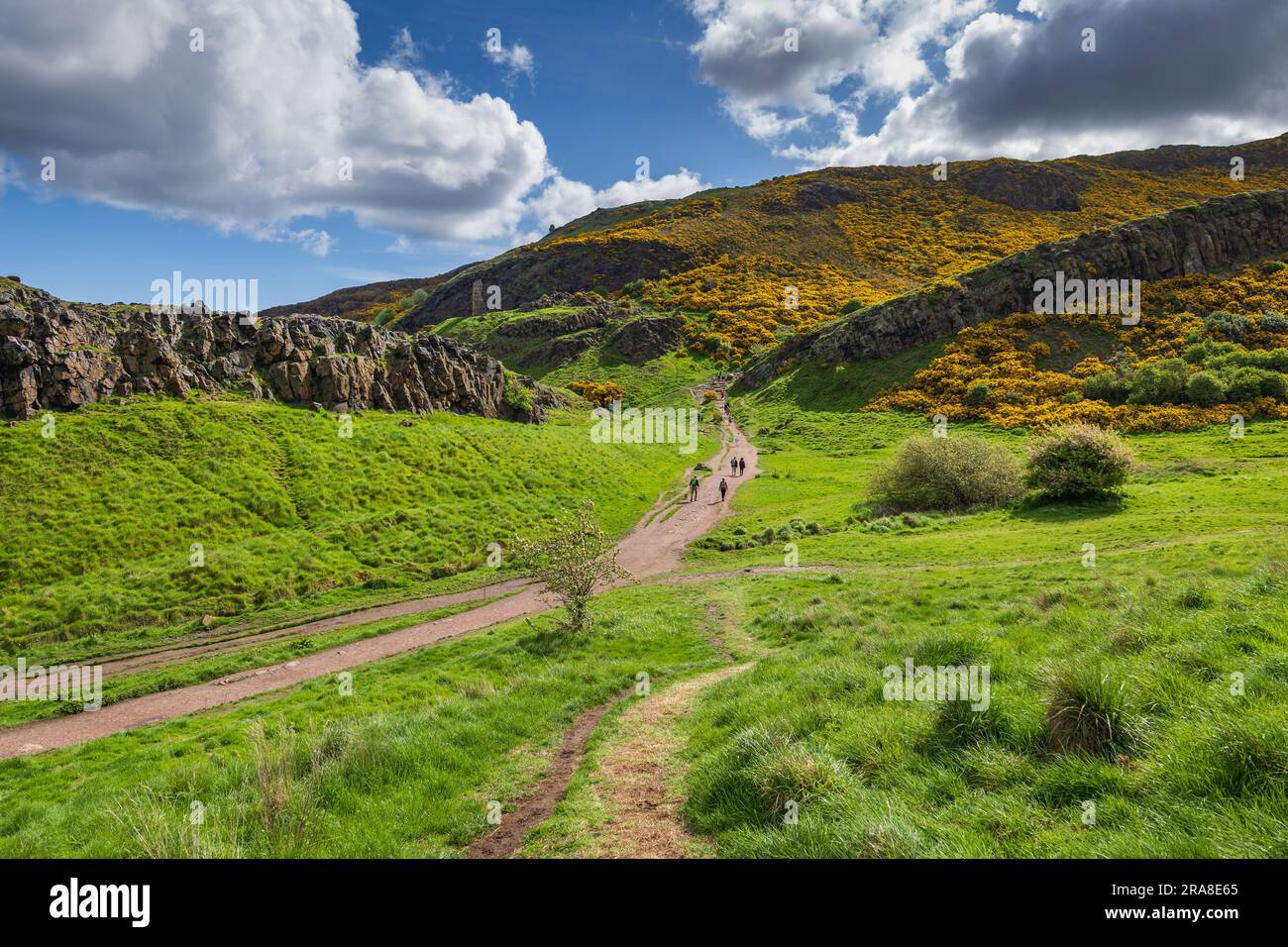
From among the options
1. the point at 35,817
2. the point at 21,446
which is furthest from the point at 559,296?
the point at 35,817

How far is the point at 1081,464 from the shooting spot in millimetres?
34375

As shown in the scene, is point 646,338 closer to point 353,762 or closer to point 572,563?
point 572,563

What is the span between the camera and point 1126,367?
63.3m

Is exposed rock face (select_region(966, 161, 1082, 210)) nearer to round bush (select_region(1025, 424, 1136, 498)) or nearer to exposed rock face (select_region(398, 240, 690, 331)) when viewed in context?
exposed rock face (select_region(398, 240, 690, 331))

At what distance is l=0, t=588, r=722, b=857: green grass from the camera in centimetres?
685

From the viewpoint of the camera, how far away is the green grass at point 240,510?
2320cm

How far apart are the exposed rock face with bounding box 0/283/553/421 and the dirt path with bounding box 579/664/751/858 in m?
39.7

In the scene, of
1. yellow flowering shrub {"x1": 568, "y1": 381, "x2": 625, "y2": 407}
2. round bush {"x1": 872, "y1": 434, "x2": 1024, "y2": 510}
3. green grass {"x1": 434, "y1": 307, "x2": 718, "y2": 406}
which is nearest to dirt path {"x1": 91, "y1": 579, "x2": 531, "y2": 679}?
round bush {"x1": 872, "y1": 434, "x2": 1024, "y2": 510}

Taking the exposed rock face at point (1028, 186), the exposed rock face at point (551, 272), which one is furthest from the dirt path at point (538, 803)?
the exposed rock face at point (1028, 186)

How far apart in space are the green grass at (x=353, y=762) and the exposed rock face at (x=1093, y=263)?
79.0 m

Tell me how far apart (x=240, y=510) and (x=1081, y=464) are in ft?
149

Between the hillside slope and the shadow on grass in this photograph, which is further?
the hillside slope
